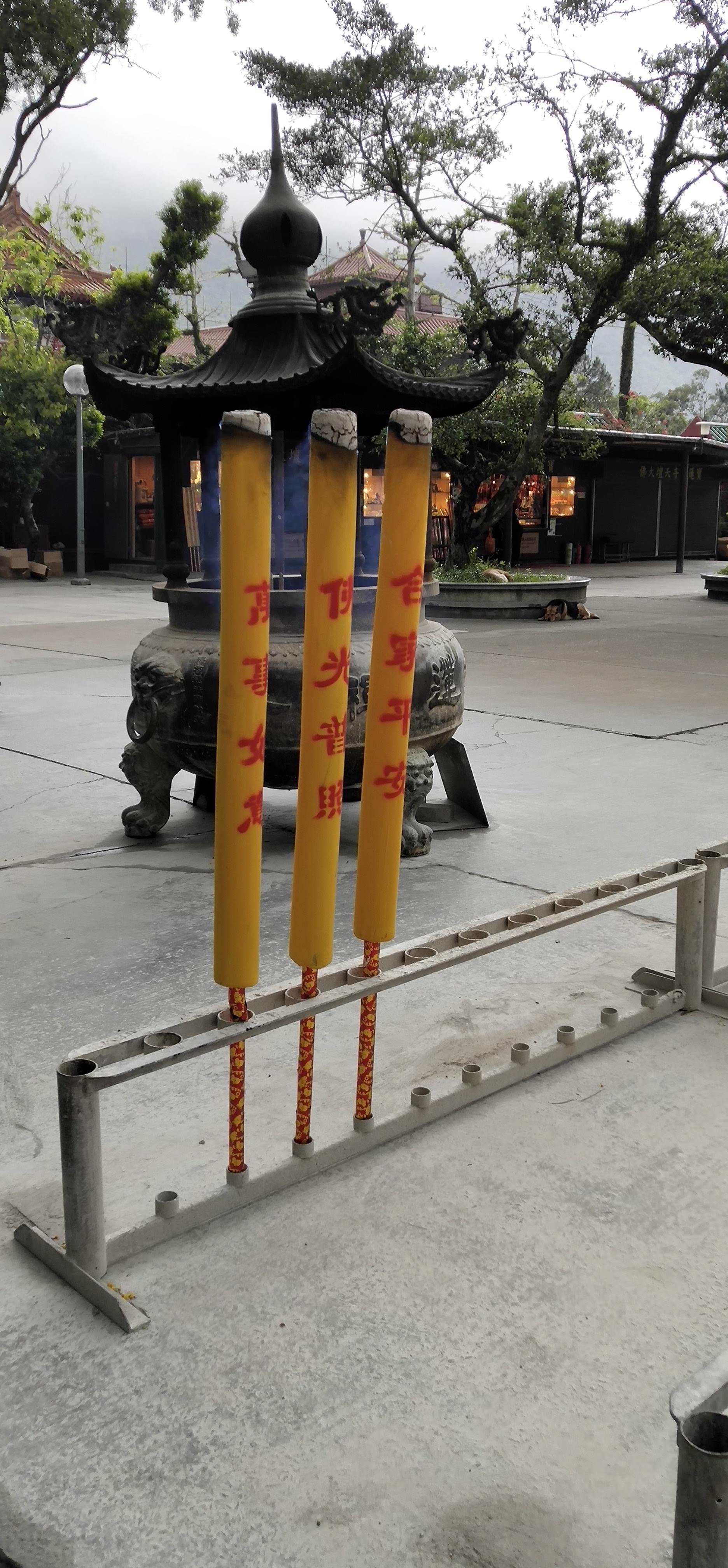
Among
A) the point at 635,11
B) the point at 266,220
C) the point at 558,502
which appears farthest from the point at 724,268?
the point at 266,220

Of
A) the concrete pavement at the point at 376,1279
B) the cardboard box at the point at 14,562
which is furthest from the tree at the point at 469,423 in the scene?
the concrete pavement at the point at 376,1279

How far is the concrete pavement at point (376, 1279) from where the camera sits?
1577 mm

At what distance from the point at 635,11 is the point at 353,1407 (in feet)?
57.5

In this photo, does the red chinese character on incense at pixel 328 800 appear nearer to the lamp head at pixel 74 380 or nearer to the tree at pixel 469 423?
the tree at pixel 469 423

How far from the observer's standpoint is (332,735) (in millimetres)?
1993

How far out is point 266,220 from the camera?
455 centimetres

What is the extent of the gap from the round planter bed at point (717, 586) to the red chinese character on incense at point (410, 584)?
714 inches

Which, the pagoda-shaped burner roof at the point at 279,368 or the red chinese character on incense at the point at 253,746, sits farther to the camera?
the pagoda-shaped burner roof at the point at 279,368

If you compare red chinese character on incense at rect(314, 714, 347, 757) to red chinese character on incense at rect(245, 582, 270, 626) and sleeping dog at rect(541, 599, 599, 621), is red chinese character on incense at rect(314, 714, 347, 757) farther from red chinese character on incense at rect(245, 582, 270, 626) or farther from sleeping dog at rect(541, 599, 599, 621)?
sleeping dog at rect(541, 599, 599, 621)

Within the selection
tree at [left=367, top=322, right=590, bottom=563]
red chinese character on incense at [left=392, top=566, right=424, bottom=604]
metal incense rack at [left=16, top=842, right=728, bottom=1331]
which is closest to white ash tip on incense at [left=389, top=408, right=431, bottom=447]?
red chinese character on incense at [left=392, top=566, right=424, bottom=604]

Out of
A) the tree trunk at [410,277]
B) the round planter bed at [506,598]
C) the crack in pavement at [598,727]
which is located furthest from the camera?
the tree trunk at [410,277]

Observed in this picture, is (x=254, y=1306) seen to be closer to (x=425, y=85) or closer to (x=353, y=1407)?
(x=353, y=1407)

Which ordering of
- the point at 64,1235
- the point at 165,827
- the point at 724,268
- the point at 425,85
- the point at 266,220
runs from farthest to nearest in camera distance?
the point at 425,85 → the point at 724,268 → the point at 165,827 → the point at 266,220 → the point at 64,1235

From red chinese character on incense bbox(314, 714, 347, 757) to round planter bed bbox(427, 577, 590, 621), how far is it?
13968mm
